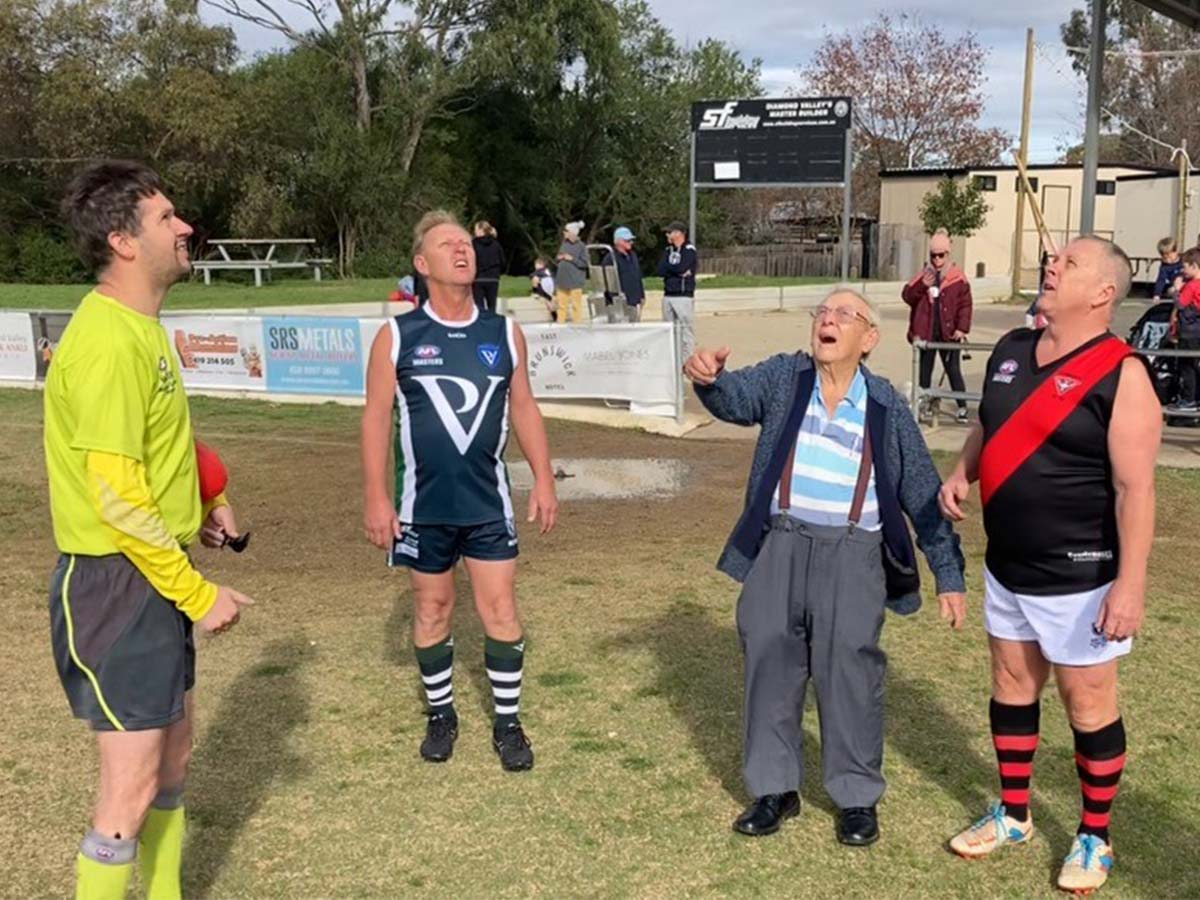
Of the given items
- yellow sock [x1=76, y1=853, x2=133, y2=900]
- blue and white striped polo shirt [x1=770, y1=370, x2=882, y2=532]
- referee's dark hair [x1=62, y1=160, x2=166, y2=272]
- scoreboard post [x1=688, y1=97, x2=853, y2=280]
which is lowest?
yellow sock [x1=76, y1=853, x2=133, y2=900]

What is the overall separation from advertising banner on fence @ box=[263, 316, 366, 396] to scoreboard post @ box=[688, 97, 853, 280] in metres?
17.0

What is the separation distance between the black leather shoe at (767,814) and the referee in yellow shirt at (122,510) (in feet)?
6.15

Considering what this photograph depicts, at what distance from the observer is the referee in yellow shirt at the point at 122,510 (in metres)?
2.61

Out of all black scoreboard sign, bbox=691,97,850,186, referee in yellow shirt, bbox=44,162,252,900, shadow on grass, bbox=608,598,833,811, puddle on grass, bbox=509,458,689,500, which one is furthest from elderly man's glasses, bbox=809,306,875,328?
black scoreboard sign, bbox=691,97,850,186

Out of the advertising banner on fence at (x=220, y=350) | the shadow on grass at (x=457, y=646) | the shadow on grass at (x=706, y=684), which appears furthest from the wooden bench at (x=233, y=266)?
the shadow on grass at (x=706, y=684)

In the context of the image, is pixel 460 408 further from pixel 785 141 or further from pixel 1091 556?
pixel 785 141

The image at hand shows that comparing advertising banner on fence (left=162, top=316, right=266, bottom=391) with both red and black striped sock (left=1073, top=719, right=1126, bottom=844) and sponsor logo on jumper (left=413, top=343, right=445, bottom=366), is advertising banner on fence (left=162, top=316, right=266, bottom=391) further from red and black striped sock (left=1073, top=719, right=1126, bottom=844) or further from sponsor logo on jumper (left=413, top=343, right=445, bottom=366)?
red and black striped sock (left=1073, top=719, right=1126, bottom=844)

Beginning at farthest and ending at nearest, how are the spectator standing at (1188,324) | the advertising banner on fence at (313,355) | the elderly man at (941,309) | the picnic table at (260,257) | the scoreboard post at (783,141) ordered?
the picnic table at (260,257), the scoreboard post at (783,141), the advertising banner on fence at (313,355), the elderly man at (941,309), the spectator standing at (1188,324)

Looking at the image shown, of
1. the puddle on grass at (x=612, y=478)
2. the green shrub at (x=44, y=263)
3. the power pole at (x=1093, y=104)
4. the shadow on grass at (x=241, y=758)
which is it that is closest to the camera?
the shadow on grass at (x=241, y=758)

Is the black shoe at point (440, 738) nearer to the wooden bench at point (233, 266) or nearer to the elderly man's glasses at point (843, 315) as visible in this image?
the elderly man's glasses at point (843, 315)

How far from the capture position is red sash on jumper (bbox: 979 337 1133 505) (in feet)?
10.7

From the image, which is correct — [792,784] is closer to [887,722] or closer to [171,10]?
[887,722]

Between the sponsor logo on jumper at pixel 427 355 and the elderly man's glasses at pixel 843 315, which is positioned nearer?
the elderly man's glasses at pixel 843 315

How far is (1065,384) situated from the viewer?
10.7 feet
